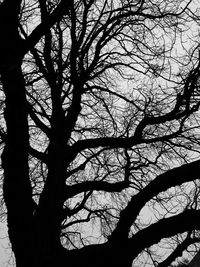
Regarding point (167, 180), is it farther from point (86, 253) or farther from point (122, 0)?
point (122, 0)

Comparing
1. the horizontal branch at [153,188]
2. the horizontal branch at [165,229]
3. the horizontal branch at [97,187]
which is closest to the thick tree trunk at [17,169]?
the horizontal branch at [153,188]

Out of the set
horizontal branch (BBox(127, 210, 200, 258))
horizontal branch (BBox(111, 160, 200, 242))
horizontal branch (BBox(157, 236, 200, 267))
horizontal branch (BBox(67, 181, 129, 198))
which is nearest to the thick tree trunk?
horizontal branch (BBox(111, 160, 200, 242))

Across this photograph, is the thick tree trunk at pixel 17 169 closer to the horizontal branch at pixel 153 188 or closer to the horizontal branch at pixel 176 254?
the horizontal branch at pixel 153 188

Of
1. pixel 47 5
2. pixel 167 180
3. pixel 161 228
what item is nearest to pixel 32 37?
pixel 167 180

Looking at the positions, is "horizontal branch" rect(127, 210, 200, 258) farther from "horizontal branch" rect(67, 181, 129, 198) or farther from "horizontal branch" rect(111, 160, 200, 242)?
"horizontal branch" rect(67, 181, 129, 198)

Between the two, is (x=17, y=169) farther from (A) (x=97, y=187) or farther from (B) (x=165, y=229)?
(A) (x=97, y=187)

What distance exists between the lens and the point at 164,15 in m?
7.69

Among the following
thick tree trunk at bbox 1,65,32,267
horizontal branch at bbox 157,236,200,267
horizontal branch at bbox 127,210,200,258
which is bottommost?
horizontal branch at bbox 127,210,200,258

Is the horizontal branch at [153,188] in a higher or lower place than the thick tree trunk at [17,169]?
→ lower

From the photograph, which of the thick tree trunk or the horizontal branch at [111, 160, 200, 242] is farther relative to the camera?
the thick tree trunk

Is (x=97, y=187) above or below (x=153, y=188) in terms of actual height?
above

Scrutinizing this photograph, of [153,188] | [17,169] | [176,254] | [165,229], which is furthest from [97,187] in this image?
[165,229]

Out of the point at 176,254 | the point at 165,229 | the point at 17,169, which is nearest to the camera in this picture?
the point at 165,229

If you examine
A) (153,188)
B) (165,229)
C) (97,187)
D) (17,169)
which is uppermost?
(97,187)
